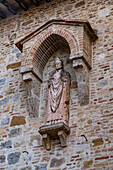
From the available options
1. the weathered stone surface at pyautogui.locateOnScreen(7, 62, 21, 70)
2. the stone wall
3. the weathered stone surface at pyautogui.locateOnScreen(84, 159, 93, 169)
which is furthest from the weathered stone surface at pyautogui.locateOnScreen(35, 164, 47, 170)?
the weathered stone surface at pyautogui.locateOnScreen(7, 62, 21, 70)

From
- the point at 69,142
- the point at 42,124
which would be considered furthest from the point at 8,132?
the point at 69,142

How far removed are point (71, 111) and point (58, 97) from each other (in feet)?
1.21

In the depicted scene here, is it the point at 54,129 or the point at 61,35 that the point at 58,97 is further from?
the point at 61,35

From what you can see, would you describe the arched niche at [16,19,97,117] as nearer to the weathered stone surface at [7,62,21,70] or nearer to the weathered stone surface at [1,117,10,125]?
the weathered stone surface at [7,62,21,70]

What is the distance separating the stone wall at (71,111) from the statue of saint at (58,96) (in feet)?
0.49

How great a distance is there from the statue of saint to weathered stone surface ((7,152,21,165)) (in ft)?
2.78

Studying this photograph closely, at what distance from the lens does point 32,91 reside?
7.12 m

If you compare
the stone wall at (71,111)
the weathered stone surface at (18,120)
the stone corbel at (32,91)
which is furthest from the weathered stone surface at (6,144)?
the stone corbel at (32,91)

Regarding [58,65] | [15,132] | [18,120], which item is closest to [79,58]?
[58,65]

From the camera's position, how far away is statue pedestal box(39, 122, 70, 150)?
625 centimetres

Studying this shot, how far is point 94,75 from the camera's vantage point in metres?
6.84

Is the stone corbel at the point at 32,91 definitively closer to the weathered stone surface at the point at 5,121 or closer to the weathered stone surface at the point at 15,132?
the weathered stone surface at the point at 15,132

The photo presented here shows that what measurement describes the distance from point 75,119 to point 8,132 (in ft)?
4.62

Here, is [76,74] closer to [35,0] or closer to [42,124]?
[42,124]
